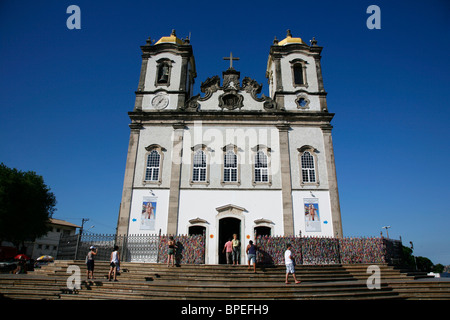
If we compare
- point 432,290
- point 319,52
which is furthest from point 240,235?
point 319,52

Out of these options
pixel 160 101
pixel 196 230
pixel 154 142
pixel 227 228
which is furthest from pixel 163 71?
pixel 227 228

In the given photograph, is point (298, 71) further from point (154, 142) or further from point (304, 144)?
point (154, 142)

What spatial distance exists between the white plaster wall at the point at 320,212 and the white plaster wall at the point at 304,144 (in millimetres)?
507

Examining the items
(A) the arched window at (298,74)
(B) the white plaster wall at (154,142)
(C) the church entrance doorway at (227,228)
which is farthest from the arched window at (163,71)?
(C) the church entrance doorway at (227,228)

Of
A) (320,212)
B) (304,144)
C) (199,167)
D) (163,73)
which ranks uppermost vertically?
(163,73)

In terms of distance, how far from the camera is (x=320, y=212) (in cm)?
1805

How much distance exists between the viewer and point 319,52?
23.2 metres

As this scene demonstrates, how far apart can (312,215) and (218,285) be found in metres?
10.5

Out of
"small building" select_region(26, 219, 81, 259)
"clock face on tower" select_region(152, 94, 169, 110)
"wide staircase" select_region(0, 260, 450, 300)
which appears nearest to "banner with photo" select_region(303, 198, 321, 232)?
"wide staircase" select_region(0, 260, 450, 300)
